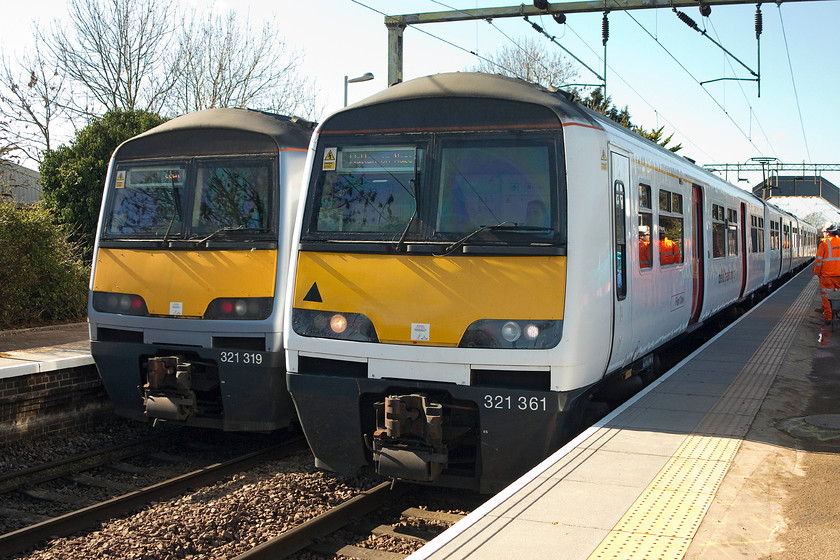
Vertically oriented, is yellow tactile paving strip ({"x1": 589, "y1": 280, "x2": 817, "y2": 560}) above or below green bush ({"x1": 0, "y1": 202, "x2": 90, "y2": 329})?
below

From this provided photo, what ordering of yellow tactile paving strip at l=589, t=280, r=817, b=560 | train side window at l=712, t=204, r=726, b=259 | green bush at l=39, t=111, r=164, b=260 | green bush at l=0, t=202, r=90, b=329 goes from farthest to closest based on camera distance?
1. green bush at l=39, t=111, r=164, b=260
2. green bush at l=0, t=202, r=90, b=329
3. train side window at l=712, t=204, r=726, b=259
4. yellow tactile paving strip at l=589, t=280, r=817, b=560

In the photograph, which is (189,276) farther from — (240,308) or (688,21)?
(688,21)

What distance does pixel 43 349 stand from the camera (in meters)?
10.0

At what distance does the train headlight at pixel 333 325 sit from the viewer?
5973 millimetres

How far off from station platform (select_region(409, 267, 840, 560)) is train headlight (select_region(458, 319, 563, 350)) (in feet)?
2.48

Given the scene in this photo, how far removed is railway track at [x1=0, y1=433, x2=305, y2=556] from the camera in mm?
5980

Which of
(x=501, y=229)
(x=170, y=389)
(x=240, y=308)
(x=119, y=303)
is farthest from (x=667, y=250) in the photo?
(x=119, y=303)

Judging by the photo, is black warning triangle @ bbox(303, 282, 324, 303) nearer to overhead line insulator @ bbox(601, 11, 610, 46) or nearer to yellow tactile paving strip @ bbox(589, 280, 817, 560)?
yellow tactile paving strip @ bbox(589, 280, 817, 560)

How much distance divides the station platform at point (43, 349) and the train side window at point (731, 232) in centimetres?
1011

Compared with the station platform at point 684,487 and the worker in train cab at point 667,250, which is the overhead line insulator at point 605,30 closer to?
the worker in train cab at point 667,250

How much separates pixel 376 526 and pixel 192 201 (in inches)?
150

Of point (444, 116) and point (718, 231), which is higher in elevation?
point (444, 116)

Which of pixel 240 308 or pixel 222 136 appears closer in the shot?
pixel 240 308

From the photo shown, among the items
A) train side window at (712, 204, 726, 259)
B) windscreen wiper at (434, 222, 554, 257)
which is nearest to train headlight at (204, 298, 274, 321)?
windscreen wiper at (434, 222, 554, 257)
